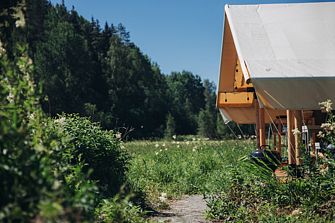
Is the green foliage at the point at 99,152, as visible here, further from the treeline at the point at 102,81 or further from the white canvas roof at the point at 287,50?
the treeline at the point at 102,81

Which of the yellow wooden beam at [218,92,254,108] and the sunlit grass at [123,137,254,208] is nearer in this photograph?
the sunlit grass at [123,137,254,208]

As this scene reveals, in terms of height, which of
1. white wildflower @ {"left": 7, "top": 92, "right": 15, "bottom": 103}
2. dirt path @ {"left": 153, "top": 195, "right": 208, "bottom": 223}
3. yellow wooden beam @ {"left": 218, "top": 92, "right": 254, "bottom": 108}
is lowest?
dirt path @ {"left": 153, "top": 195, "right": 208, "bottom": 223}

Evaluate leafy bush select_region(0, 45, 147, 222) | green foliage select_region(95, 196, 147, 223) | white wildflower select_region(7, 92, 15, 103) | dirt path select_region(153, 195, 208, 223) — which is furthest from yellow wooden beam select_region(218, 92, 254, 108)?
white wildflower select_region(7, 92, 15, 103)

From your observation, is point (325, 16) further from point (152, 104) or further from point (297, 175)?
point (152, 104)

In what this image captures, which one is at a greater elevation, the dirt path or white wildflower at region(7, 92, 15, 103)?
white wildflower at region(7, 92, 15, 103)

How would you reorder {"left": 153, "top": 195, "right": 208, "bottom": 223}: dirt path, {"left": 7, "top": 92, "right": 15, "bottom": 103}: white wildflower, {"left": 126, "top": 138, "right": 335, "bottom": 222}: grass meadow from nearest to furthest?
{"left": 7, "top": 92, "right": 15, "bottom": 103}: white wildflower → {"left": 126, "top": 138, "right": 335, "bottom": 222}: grass meadow → {"left": 153, "top": 195, "right": 208, "bottom": 223}: dirt path

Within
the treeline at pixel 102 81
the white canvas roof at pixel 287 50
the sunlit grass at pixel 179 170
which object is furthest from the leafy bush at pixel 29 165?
the treeline at pixel 102 81

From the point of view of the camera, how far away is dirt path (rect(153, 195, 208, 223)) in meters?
7.33

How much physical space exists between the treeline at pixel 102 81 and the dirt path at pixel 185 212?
4385cm

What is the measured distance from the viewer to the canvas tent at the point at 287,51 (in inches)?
283

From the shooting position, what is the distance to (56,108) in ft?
180

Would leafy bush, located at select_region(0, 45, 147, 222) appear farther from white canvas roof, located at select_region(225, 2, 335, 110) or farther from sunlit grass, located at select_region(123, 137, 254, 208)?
sunlit grass, located at select_region(123, 137, 254, 208)

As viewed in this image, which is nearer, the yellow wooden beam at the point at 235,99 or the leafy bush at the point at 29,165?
the leafy bush at the point at 29,165

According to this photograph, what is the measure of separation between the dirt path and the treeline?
43.9m
